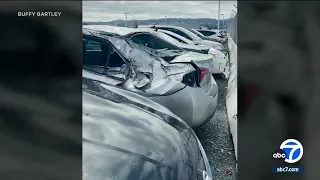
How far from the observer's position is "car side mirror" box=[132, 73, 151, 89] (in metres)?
2.61

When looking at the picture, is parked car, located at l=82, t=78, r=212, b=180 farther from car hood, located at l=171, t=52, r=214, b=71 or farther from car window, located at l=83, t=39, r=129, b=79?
car hood, located at l=171, t=52, r=214, b=71

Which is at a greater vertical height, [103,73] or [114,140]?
[103,73]

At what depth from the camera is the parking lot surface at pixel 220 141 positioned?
2643 millimetres

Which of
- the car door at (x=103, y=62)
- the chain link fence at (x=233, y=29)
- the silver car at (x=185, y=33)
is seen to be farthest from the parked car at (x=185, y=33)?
the car door at (x=103, y=62)

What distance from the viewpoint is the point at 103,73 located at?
8.59 feet

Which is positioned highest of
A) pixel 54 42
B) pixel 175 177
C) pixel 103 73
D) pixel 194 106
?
pixel 54 42

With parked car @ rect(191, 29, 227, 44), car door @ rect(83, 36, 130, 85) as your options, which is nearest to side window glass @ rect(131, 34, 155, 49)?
car door @ rect(83, 36, 130, 85)

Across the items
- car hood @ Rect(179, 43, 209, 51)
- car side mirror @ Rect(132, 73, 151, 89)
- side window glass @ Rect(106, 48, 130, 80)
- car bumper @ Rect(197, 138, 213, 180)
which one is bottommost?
car bumper @ Rect(197, 138, 213, 180)

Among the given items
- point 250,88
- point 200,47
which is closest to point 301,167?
point 250,88

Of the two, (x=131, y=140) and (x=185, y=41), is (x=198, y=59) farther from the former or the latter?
(x=131, y=140)

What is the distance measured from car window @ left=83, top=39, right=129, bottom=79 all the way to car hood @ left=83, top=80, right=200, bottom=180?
0.08m

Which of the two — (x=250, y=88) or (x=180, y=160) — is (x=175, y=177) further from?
(x=250, y=88)

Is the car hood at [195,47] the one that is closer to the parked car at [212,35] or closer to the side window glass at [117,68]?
the parked car at [212,35]

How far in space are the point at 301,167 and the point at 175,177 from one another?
741 mm
